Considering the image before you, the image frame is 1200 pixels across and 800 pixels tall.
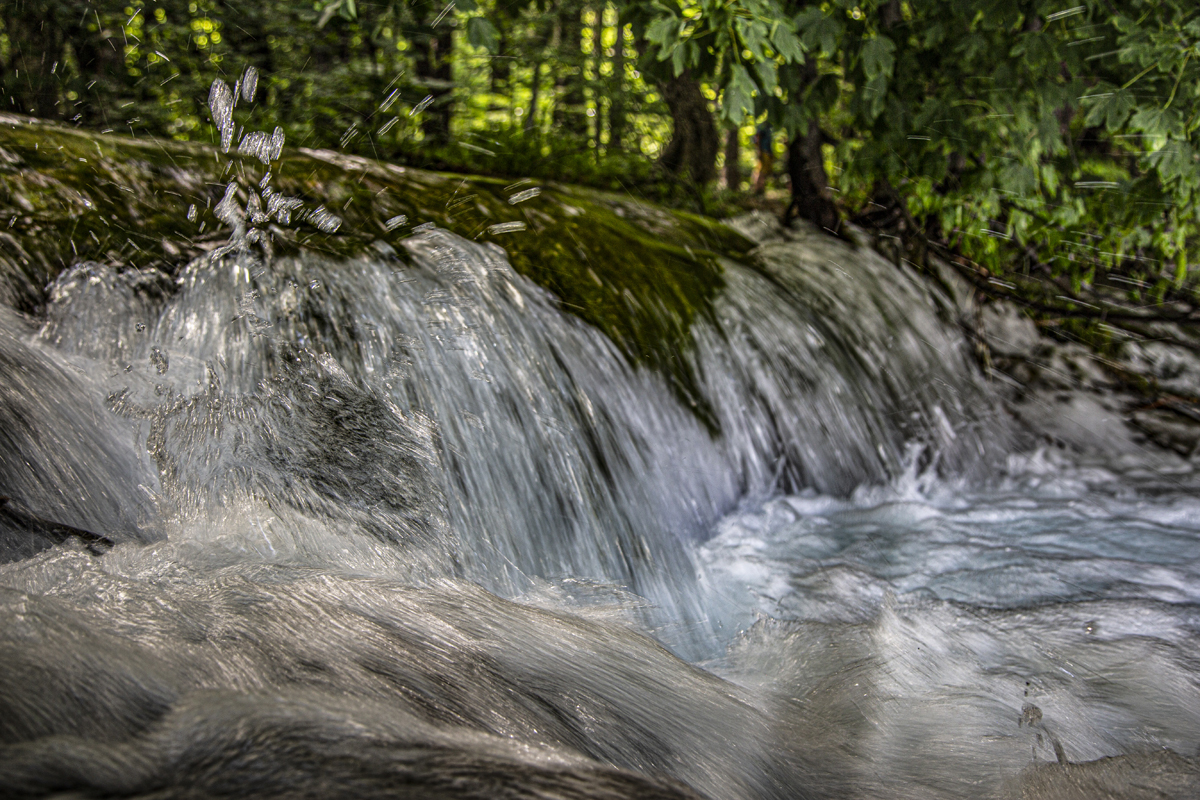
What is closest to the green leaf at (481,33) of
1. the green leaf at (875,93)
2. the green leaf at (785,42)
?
the green leaf at (785,42)

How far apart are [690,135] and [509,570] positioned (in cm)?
484

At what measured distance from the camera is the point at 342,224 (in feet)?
9.45

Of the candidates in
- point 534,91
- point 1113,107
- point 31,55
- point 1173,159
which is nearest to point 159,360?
point 1113,107

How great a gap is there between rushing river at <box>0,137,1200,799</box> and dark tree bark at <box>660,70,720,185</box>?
9.12ft

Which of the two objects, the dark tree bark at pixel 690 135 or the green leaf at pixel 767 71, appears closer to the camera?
the green leaf at pixel 767 71

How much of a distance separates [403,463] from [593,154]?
408 cm

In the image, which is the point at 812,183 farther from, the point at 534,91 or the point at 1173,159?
the point at 534,91

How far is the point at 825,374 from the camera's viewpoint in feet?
12.3

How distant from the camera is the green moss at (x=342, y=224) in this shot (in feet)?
8.05

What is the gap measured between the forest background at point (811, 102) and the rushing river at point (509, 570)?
119 centimetres

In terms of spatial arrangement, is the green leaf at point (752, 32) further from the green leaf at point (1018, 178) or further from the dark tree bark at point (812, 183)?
the dark tree bark at point (812, 183)

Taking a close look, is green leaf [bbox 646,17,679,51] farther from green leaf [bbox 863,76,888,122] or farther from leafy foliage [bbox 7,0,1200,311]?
green leaf [bbox 863,76,888,122]

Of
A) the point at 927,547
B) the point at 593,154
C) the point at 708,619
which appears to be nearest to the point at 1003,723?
the point at 708,619

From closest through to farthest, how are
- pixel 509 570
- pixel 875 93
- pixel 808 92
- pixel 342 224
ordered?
1. pixel 509 570
2. pixel 342 224
3. pixel 875 93
4. pixel 808 92
